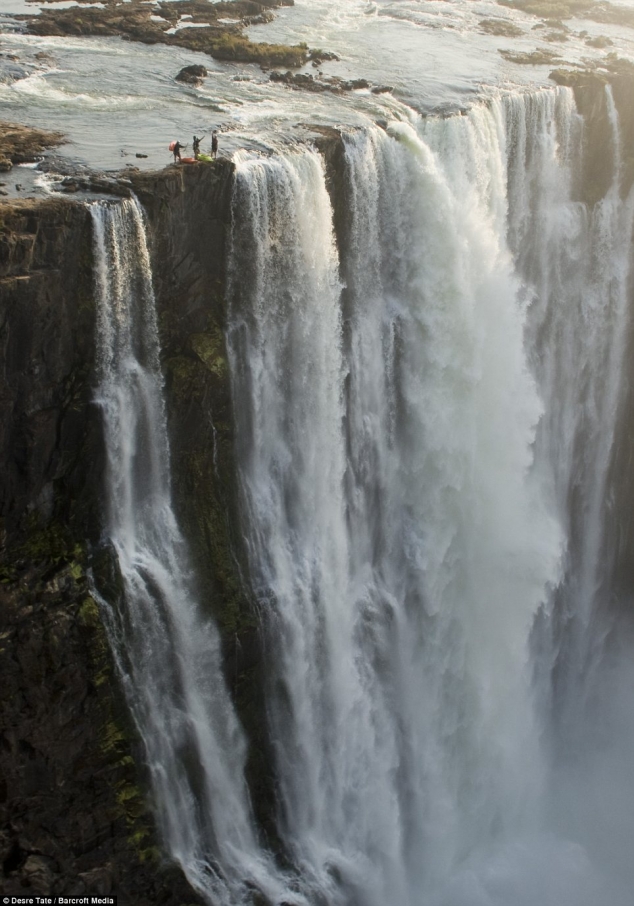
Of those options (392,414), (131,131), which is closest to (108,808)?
(392,414)

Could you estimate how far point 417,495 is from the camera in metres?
22.2

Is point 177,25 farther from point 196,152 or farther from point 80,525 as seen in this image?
point 80,525

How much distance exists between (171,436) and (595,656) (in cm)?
1552

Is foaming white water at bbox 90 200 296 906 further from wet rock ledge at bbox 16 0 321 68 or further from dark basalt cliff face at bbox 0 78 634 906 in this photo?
wet rock ledge at bbox 16 0 321 68

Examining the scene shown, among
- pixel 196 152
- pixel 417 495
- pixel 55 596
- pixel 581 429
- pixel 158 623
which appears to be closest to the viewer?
pixel 55 596

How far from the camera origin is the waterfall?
19703 mm

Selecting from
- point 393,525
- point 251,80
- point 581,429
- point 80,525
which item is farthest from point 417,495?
point 251,80

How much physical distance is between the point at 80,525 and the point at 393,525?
296 inches

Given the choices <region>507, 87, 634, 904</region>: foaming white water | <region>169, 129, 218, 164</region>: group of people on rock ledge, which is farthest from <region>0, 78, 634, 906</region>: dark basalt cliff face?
<region>507, 87, 634, 904</region>: foaming white water

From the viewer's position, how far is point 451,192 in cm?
2197

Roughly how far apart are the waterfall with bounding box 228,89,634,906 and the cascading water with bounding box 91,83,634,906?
0.21 feet

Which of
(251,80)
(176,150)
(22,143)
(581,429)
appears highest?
(251,80)

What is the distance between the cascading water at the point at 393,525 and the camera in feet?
60.7

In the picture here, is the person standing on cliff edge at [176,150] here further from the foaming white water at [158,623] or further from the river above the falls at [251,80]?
the foaming white water at [158,623]
